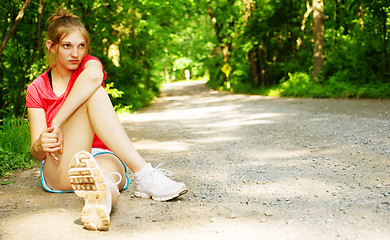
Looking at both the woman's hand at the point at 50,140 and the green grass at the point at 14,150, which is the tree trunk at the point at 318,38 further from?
the woman's hand at the point at 50,140

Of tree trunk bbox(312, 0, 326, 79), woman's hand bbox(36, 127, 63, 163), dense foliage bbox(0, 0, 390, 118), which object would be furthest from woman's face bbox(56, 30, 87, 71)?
tree trunk bbox(312, 0, 326, 79)

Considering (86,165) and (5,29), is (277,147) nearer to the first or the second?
(86,165)

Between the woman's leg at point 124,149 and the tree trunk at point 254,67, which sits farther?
the tree trunk at point 254,67

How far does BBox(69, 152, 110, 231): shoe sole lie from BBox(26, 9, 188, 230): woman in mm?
159

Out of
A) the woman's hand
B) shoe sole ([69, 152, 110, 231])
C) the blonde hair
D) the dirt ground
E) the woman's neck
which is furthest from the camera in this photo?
the woman's neck

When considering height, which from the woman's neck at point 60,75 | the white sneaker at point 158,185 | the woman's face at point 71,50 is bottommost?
the white sneaker at point 158,185

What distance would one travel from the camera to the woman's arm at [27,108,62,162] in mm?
2309

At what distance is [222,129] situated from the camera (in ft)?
21.7

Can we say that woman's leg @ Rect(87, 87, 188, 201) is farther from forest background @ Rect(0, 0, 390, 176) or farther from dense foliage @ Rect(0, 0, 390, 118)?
dense foliage @ Rect(0, 0, 390, 118)

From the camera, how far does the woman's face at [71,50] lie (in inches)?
100

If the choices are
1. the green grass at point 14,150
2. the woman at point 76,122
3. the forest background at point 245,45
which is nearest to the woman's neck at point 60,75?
the woman at point 76,122

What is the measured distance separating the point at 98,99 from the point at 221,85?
22.3 m

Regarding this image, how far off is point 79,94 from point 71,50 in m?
0.41

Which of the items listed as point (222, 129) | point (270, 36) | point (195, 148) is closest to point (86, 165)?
point (195, 148)
